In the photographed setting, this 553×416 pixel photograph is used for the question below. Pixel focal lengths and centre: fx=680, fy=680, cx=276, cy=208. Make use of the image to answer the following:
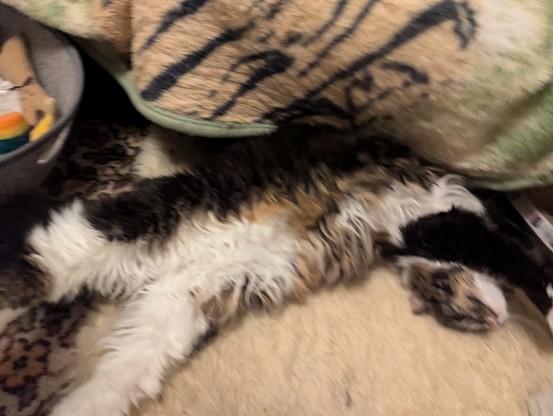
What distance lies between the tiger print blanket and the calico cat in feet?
0.26

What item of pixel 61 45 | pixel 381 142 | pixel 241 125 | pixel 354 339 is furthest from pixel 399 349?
pixel 61 45

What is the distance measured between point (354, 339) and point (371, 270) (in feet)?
0.49

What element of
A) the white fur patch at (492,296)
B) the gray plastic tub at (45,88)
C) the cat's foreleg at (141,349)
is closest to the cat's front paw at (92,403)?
the cat's foreleg at (141,349)

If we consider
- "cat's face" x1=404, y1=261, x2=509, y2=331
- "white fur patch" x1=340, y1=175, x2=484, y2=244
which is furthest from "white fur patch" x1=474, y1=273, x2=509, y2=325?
"white fur patch" x1=340, y1=175, x2=484, y2=244

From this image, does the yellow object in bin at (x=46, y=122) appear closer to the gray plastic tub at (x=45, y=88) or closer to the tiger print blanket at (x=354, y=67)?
the gray plastic tub at (x=45, y=88)

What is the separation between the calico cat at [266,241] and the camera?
1.13 m

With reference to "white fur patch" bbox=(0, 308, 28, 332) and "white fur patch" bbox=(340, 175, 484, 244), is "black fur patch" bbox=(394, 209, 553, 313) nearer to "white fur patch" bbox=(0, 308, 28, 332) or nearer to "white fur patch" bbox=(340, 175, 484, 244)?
"white fur patch" bbox=(340, 175, 484, 244)

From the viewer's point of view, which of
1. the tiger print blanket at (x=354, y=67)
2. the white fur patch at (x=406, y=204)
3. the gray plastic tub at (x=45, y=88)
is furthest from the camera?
the white fur patch at (x=406, y=204)

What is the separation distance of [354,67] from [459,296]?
1.49ft

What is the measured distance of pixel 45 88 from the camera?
1.28m

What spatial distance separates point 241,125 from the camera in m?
1.15

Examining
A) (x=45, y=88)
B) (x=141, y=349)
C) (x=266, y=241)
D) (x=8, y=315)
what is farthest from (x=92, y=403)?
(x=45, y=88)

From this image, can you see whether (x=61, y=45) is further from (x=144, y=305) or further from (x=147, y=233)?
(x=144, y=305)

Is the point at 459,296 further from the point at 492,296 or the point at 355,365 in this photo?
the point at 355,365
